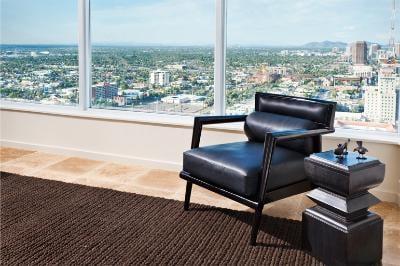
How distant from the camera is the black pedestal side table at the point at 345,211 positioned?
222cm

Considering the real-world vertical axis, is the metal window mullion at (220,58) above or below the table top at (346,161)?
above

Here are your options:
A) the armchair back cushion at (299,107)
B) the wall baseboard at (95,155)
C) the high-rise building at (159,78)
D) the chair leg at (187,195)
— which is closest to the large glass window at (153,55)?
the high-rise building at (159,78)

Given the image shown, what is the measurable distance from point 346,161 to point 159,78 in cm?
232

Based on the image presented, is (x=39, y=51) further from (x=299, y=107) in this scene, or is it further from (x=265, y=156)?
(x=265, y=156)

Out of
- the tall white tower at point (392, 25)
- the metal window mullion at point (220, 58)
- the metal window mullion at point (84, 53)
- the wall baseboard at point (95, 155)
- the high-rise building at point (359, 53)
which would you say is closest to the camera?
the tall white tower at point (392, 25)

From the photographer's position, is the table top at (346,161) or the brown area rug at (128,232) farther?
the brown area rug at (128,232)

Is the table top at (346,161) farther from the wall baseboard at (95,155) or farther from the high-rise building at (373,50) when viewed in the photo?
the wall baseboard at (95,155)

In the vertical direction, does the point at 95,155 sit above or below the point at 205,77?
below

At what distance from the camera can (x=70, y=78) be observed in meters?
4.55

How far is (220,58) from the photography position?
3820 millimetres

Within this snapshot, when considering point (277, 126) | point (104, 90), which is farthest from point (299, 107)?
point (104, 90)

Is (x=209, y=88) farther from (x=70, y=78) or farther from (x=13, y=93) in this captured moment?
(x=13, y=93)

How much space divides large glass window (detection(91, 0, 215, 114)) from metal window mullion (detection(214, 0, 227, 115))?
0.30 feet

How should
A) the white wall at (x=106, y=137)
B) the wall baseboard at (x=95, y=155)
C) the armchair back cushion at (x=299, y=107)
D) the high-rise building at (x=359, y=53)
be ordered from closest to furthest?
the armchair back cushion at (x=299, y=107), the high-rise building at (x=359, y=53), the white wall at (x=106, y=137), the wall baseboard at (x=95, y=155)
